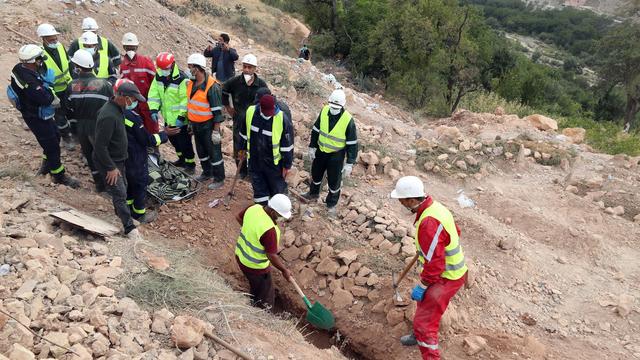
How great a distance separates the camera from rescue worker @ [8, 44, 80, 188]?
4.41m

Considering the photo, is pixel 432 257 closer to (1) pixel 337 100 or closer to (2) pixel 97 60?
(1) pixel 337 100

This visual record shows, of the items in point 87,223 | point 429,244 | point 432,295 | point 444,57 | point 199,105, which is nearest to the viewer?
point 429,244

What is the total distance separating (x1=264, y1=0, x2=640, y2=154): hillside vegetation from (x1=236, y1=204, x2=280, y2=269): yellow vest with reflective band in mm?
8195

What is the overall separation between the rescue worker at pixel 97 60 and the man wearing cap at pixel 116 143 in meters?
1.57

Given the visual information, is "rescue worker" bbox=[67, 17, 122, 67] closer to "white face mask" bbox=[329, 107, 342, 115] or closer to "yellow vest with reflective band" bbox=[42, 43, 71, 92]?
"yellow vest with reflective band" bbox=[42, 43, 71, 92]

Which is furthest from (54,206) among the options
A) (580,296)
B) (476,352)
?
(580,296)

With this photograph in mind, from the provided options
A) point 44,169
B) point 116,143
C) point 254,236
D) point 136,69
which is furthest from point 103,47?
point 254,236

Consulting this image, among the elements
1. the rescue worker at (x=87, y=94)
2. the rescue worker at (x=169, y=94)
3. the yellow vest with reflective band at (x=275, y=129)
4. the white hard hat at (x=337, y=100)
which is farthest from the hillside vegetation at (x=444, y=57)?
the rescue worker at (x=87, y=94)

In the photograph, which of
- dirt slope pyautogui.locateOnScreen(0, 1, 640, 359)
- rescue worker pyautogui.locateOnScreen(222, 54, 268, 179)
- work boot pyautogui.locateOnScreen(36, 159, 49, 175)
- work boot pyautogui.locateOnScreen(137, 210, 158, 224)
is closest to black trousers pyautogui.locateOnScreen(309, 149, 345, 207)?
dirt slope pyautogui.locateOnScreen(0, 1, 640, 359)

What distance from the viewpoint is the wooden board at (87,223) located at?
153 inches

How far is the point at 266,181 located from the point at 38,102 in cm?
245

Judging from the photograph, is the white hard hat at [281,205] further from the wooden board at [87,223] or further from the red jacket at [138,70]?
the red jacket at [138,70]

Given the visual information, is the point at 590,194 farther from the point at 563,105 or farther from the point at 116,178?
the point at 563,105

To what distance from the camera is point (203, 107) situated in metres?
5.13
